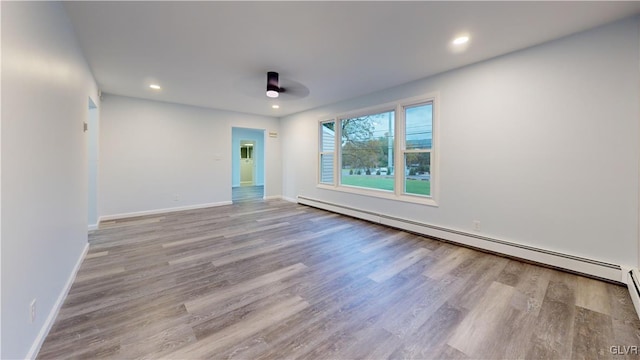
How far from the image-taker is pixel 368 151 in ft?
15.9

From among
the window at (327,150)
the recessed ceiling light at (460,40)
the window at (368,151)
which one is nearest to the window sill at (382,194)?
the window at (368,151)

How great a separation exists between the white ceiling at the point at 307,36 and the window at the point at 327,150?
183 centimetres

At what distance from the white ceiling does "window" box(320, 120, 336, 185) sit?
6.01 feet

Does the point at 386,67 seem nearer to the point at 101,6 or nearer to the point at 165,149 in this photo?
the point at 101,6

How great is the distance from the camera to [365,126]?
491 centimetres

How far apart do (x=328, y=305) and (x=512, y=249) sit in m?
2.43

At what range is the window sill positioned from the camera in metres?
3.79

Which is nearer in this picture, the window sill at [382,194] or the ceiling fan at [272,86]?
the ceiling fan at [272,86]

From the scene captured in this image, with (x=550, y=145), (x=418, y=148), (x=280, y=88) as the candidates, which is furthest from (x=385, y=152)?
(x=550, y=145)

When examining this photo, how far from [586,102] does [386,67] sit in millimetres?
2111

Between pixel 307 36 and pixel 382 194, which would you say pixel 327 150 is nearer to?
pixel 382 194

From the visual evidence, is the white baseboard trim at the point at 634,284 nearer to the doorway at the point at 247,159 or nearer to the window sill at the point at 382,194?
the window sill at the point at 382,194

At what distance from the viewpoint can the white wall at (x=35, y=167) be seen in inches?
47.4

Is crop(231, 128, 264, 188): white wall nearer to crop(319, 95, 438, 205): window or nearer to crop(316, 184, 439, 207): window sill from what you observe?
crop(319, 95, 438, 205): window
